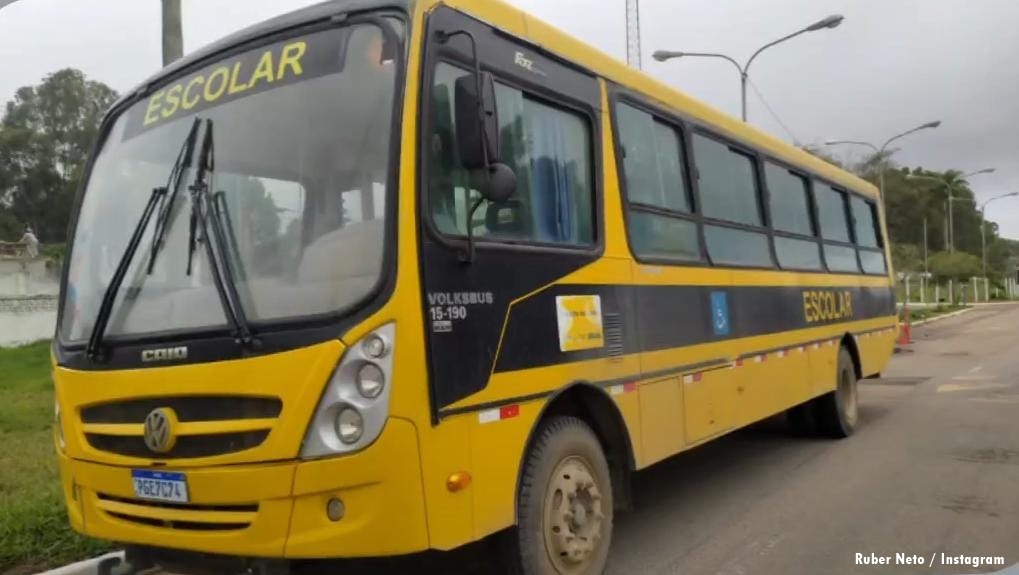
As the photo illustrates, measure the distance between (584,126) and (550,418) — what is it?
1690mm

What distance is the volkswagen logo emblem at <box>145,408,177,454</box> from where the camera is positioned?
353 centimetres

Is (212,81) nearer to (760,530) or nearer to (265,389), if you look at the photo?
(265,389)

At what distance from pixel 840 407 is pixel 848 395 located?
455mm

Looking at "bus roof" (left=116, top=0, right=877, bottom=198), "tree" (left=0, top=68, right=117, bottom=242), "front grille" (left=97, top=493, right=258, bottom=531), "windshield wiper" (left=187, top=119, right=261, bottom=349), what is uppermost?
"tree" (left=0, top=68, right=117, bottom=242)

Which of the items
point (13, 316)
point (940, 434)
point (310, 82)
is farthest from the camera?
point (13, 316)

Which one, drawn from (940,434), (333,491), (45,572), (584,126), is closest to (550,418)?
(333,491)

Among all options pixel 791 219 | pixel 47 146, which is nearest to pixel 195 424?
pixel 791 219

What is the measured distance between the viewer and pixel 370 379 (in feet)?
10.9

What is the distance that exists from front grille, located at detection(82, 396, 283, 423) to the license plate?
0.23 meters

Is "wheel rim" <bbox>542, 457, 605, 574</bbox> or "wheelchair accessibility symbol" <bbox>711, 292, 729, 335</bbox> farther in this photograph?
"wheelchair accessibility symbol" <bbox>711, 292, 729, 335</bbox>

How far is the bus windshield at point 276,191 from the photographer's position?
3.50m

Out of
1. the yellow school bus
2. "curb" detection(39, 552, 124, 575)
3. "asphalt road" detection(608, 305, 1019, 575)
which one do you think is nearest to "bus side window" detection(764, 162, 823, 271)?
"asphalt road" detection(608, 305, 1019, 575)

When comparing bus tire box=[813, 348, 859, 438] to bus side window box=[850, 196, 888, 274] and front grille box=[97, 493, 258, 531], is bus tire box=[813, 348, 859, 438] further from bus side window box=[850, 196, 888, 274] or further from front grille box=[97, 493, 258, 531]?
front grille box=[97, 493, 258, 531]

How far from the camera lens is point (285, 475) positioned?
10.8 ft
